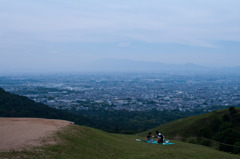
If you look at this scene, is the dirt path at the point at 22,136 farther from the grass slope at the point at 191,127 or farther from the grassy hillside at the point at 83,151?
the grass slope at the point at 191,127

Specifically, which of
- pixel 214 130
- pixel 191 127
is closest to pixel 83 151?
pixel 214 130

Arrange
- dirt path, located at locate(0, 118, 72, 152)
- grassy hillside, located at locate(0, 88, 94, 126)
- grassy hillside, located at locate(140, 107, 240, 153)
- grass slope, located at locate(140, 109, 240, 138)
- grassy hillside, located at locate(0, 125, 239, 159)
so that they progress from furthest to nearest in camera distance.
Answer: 1. grassy hillside, located at locate(0, 88, 94, 126)
2. grass slope, located at locate(140, 109, 240, 138)
3. grassy hillside, located at locate(140, 107, 240, 153)
4. dirt path, located at locate(0, 118, 72, 152)
5. grassy hillside, located at locate(0, 125, 239, 159)

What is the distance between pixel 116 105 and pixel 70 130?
5990cm

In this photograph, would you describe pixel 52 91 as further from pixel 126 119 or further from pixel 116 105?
pixel 126 119

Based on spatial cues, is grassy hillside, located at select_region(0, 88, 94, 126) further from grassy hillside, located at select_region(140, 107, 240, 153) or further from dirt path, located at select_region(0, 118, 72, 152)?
dirt path, located at select_region(0, 118, 72, 152)

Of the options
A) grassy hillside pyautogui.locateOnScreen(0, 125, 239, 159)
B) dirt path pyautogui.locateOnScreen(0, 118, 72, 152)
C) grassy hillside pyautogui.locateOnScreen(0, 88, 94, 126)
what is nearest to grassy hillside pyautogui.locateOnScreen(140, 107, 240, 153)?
grassy hillside pyautogui.locateOnScreen(0, 125, 239, 159)

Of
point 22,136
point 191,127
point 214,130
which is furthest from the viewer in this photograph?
point 191,127

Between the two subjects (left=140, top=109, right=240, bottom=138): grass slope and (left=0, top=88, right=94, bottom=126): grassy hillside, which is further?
(left=0, top=88, right=94, bottom=126): grassy hillside

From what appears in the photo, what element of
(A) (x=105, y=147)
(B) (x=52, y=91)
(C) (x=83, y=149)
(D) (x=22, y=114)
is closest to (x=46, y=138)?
(C) (x=83, y=149)

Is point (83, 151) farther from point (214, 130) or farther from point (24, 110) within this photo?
point (24, 110)

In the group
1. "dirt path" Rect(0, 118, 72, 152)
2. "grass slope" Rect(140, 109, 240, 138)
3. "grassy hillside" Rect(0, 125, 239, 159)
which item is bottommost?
"grass slope" Rect(140, 109, 240, 138)

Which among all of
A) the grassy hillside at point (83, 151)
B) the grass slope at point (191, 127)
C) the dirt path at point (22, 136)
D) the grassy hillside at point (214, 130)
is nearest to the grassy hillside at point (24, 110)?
the grass slope at point (191, 127)

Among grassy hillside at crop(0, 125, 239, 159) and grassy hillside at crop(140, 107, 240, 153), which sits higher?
grassy hillside at crop(0, 125, 239, 159)

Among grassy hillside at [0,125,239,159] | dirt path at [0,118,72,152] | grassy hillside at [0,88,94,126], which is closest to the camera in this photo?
grassy hillside at [0,125,239,159]
